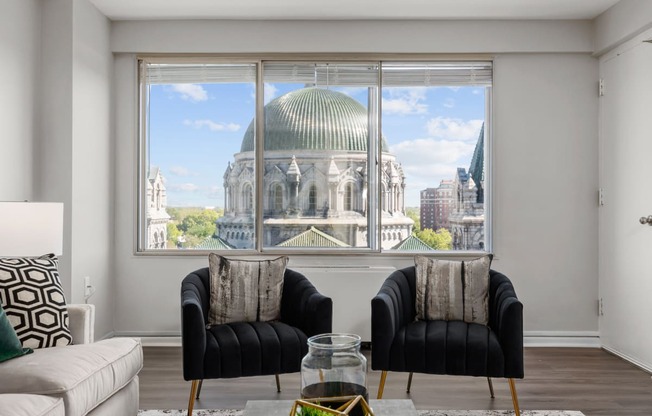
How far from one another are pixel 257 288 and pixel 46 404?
4.75 ft

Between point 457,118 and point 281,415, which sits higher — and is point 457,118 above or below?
above

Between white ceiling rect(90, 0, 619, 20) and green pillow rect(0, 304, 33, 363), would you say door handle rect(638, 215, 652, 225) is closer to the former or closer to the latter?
white ceiling rect(90, 0, 619, 20)

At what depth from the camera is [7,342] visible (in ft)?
7.72

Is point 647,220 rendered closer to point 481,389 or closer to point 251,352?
point 481,389

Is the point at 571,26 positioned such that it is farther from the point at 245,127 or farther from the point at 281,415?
the point at 281,415

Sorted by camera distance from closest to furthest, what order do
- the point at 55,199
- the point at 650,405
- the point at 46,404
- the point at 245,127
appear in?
the point at 46,404 < the point at 650,405 < the point at 55,199 < the point at 245,127

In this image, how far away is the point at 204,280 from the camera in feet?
11.1

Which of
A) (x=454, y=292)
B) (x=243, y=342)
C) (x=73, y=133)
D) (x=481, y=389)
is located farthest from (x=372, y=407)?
(x=73, y=133)

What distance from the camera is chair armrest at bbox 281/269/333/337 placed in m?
3.05

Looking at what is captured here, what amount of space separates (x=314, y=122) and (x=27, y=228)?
7.85 feet

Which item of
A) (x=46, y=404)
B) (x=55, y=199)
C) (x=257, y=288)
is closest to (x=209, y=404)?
(x=257, y=288)

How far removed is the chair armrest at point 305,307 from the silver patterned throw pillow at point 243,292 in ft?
0.17

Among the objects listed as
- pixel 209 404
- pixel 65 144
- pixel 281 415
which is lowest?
pixel 209 404

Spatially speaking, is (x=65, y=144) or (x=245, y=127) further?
(x=245, y=127)
